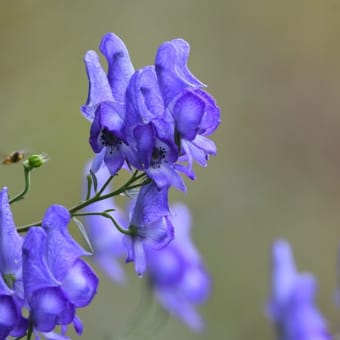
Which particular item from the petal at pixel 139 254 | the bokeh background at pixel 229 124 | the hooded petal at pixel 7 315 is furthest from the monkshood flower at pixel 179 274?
the bokeh background at pixel 229 124

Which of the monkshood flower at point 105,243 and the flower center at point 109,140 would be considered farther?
the monkshood flower at point 105,243

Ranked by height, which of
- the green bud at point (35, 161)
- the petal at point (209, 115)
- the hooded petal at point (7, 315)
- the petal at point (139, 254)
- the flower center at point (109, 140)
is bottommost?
the hooded petal at point (7, 315)

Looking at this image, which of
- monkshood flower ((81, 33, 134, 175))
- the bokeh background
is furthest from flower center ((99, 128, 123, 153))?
the bokeh background

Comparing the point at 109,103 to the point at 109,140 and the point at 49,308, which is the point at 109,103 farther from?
the point at 49,308

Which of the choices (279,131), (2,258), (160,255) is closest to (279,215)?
(279,131)

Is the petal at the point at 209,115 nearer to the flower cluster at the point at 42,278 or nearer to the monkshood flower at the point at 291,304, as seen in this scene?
the flower cluster at the point at 42,278

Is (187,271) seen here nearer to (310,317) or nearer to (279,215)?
(310,317)
